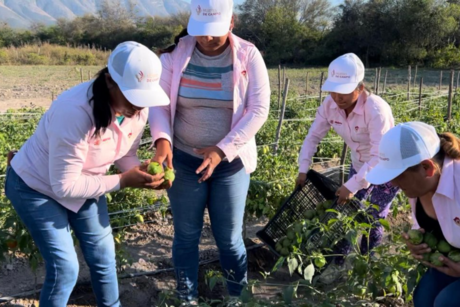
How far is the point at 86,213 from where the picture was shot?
219 cm

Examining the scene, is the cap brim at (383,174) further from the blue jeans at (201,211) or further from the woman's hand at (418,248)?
the blue jeans at (201,211)

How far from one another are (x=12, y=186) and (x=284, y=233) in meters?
1.59

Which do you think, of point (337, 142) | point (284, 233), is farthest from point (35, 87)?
point (284, 233)

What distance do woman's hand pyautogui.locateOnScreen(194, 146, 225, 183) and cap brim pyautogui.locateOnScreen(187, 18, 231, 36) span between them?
20.3 inches

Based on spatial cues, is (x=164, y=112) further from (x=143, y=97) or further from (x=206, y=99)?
(x=143, y=97)

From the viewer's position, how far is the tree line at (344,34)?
26844 millimetres

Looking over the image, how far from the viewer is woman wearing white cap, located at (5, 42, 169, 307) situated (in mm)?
1895

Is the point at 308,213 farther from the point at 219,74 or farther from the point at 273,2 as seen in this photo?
the point at 273,2

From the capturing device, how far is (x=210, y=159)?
2.25 metres

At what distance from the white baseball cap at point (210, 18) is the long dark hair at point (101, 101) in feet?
1.59

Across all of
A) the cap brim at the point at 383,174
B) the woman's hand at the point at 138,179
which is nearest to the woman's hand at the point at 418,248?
the cap brim at the point at 383,174

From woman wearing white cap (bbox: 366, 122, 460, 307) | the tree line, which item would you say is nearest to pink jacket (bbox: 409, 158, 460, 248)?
woman wearing white cap (bbox: 366, 122, 460, 307)

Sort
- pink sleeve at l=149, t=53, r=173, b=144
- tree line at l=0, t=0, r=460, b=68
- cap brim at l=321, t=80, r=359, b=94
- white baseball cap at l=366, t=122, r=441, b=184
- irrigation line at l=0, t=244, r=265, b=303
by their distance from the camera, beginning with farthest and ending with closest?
tree line at l=0, t=0, r=460, b=68 < irrigation line at l=0, t=244, r=265, b=303 < cap brim at l=321, t=80, r=359, b=94 < pink sleeve at l=149, t=53, r=173, b=144 < white baseball cap at l=366, t=122, r=441, b=184

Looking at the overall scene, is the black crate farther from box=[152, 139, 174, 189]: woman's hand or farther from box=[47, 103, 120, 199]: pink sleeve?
box=[47, 103, 120, 199]: pink sleeve
